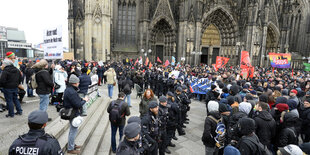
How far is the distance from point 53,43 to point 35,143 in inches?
200

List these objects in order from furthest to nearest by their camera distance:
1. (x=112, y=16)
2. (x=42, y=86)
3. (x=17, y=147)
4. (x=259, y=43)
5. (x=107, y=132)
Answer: (x=259, y=43), (x=112, y=16), (x=107, y=132), (x=42, y=86), (x=17, y=147)

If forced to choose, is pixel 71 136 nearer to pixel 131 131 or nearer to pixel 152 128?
pixel 152 128

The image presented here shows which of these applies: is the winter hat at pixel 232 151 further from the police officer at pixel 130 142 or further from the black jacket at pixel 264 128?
the black jacket at pixel 264 128

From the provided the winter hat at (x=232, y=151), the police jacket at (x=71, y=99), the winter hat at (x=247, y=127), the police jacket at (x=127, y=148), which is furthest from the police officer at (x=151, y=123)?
the winter hat at (x=247, y=127)

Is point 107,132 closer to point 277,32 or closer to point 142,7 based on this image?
point 142,7

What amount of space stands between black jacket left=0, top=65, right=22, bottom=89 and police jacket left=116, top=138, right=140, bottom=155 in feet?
15.0

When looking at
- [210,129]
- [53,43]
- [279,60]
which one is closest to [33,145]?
[210,129]

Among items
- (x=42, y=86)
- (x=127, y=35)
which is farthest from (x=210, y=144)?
(x=127, y=35)

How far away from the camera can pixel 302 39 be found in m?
30.5

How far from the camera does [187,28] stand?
25.7m

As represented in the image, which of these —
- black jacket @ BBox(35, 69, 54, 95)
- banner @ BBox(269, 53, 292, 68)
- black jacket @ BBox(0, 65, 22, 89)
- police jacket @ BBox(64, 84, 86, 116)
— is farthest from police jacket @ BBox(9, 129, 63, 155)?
banner @ BBox(269, 53, 292, 68)

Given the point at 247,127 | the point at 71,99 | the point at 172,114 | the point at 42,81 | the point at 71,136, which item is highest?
the point at 42,81

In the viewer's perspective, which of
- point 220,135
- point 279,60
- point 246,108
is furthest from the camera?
point 279,60

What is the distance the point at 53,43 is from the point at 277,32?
36439mm
